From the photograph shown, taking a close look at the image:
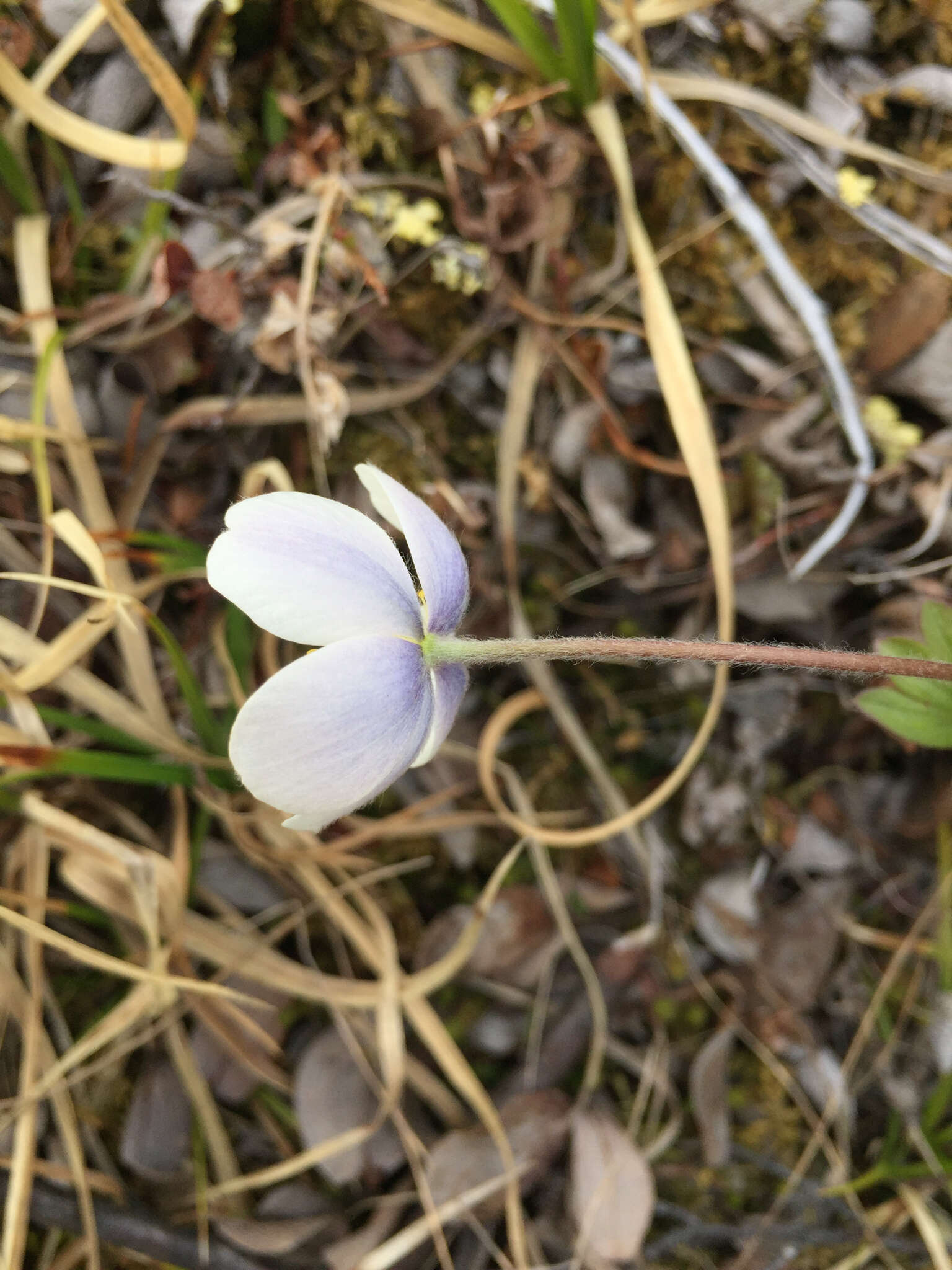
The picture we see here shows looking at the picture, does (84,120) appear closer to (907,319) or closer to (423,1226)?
(907,319)

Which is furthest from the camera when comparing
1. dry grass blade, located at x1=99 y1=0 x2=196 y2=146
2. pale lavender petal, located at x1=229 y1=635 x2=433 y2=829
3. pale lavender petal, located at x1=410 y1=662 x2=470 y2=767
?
dry grass blade, located at x1=99 y1=0 x2=196 y2=146

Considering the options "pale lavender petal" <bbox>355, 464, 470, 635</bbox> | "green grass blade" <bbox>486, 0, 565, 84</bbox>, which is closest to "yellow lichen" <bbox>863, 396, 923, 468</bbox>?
"green grass blade" <bbox>486, 0, 565, 84</bbox>

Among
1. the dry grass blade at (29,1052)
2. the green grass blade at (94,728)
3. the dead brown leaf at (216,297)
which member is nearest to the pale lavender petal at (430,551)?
the dead brown leaf at (216,297)

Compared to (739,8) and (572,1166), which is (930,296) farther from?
(572,1166)

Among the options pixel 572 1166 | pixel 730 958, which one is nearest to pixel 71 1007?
pixel 572 1166

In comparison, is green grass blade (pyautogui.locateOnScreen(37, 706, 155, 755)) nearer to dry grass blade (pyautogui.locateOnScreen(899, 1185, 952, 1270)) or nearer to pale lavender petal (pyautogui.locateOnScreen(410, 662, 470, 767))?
pale lavender petal (pyautogui.locateOnScreen(410, 662, 470, 767))

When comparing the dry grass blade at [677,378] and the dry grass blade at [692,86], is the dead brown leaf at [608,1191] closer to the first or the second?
the dry grass blade at [677,378]
